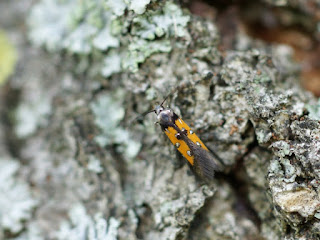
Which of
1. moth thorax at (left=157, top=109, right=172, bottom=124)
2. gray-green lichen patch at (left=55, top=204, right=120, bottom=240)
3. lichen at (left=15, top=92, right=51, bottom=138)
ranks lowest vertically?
gray-green lichen patch at (left=55, top=204, right=120, bottom=240)

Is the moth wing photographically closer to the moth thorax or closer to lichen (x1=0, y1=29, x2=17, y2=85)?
the moth thorax

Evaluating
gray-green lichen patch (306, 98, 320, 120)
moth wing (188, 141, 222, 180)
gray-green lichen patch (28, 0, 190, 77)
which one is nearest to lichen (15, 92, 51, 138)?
gray-green lichen patch (28, 0, 190, 77)

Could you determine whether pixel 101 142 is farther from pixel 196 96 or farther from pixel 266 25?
pixel 266 25

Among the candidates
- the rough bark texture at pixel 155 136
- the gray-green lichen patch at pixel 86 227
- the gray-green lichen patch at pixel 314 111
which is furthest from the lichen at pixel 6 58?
the gray-green lichen patch at pixel 314 111

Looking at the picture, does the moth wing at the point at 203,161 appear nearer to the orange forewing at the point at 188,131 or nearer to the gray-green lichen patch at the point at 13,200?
the orange forewing at the point at 188,131

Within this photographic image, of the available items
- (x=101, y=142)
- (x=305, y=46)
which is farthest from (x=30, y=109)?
(x=305, y=46)

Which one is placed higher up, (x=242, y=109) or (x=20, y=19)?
(x=20, y=19)

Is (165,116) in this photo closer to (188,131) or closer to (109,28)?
(188,131)

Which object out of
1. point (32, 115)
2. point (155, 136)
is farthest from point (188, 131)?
point (32, 115)
